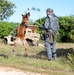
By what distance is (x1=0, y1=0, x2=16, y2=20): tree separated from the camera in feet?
179

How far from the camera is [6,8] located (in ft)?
185

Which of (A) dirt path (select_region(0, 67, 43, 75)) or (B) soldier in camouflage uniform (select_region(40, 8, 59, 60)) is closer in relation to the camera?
(A) dirt path (select_region(0, 67, 43, 75))

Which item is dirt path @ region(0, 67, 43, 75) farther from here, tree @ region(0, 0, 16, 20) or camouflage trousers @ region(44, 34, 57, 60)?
tree @ region(0, 0, 16, 20)

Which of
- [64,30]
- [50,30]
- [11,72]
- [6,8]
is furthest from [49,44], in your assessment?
[6,8]

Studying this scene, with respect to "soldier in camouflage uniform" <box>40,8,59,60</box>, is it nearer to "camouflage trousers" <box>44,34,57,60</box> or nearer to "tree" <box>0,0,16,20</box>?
"camouflage trousers" <box>44,34,57,60</box>

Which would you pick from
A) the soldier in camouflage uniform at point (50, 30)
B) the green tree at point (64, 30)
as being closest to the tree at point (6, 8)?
the green tree at point (64, 30)

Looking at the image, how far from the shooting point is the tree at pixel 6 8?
5456 centimetres

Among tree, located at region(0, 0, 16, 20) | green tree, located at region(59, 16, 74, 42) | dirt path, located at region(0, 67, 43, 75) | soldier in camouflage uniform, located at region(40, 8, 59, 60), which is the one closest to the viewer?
dirt path, located at region(0, 67, 43, 75)

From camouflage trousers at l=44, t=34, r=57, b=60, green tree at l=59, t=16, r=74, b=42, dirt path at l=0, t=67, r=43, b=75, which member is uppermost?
camouflage trousers at l=44, t=34, r=57, b=60

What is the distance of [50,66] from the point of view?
1109 centimetres

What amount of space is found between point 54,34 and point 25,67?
2043mm

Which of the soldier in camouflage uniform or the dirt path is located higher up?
the soldier in camouflage uniform

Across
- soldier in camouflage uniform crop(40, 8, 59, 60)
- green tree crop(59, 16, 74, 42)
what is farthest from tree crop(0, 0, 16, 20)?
soldier in camouflage uniform crop(40, 8, 59, 60)

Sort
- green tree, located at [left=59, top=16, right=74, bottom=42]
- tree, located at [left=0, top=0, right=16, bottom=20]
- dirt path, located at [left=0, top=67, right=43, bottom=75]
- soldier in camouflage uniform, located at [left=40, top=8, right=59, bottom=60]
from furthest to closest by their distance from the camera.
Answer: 1. tree, located at [left=0, top=0, right=16, bottom=20]
2. green tree, located at [left=59, top=16, right=74, bottom=42]
3. soldier in camouflage uniform, located at [left=40, top=8, right=59, bottom=60]
4. dirt path, located at [left=0, top=67, right=43, bottom=75]
